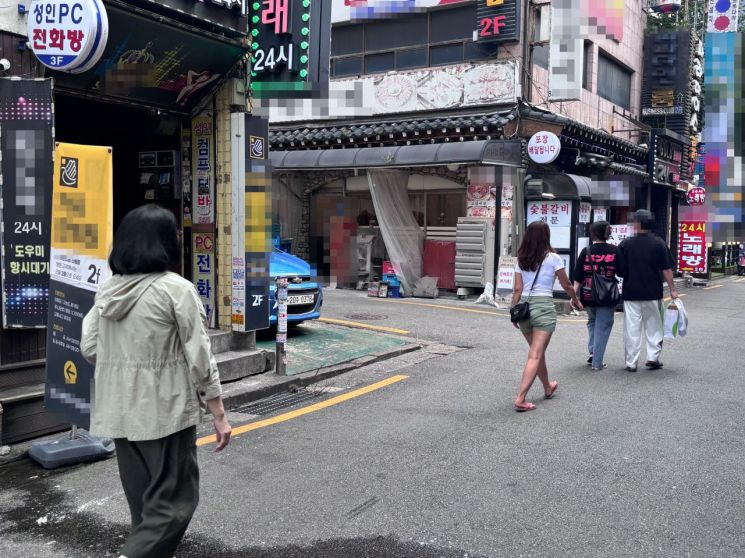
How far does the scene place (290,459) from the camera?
5145 millimetres

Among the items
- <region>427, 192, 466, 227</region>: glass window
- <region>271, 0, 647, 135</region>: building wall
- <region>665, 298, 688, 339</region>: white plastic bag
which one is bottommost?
<region>665, 298, 688, 339</region>: white plastic bag

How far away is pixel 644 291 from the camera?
322 inches

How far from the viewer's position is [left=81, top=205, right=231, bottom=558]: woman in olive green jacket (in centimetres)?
303

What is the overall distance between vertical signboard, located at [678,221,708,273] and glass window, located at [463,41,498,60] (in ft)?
33.5

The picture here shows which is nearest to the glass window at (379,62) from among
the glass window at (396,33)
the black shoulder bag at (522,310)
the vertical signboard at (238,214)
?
the glass window at (396,33)

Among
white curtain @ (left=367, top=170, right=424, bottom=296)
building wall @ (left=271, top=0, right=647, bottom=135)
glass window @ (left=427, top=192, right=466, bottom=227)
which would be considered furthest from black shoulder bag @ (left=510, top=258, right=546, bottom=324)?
glass window @ (left=427, top=192, right=466, bottom=227)

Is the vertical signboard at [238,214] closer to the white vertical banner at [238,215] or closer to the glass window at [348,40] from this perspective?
the white vertical banner at [238,215]

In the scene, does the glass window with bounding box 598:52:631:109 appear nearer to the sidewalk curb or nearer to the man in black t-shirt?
the man in black t-shirt

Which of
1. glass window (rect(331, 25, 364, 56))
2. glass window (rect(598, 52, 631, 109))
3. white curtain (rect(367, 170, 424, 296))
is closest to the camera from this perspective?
white curtain (rect(367, 170, 424, 296))

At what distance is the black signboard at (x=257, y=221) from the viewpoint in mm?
7414

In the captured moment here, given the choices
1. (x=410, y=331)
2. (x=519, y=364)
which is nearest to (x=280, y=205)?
(x=410, y=331)

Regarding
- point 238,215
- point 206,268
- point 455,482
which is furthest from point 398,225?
point 455,482

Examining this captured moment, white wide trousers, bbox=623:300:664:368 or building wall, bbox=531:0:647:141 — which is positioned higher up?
building wall, bbox=531:0:647:141

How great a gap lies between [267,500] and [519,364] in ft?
16.5
